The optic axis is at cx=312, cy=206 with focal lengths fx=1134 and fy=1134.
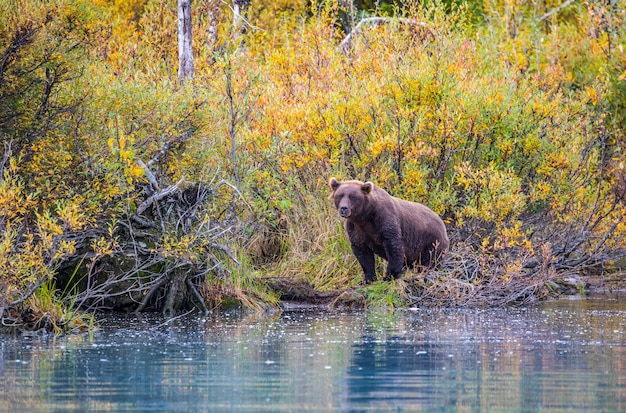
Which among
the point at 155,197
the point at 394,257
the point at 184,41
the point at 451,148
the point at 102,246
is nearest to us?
the point at 102,246

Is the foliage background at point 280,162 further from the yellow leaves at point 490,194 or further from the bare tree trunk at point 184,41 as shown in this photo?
the bare tree trunk at point 184,41

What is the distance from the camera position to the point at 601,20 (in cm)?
2109

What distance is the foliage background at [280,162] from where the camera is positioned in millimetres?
12523

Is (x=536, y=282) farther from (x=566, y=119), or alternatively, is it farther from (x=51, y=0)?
(x=51, y=0)

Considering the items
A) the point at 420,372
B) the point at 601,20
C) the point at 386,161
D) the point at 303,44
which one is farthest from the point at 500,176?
the point at 420,372

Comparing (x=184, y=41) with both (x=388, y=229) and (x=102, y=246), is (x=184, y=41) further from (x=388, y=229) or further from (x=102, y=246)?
(x=102, y=246)

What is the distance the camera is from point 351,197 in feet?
47.7

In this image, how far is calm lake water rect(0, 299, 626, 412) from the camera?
304 inches

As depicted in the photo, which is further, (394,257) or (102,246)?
(394,257)

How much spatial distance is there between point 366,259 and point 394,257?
1.37ft

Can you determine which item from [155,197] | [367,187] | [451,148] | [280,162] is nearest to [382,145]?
[367,187]

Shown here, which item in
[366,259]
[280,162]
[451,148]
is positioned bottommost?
[366,259]

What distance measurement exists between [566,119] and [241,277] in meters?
5.92

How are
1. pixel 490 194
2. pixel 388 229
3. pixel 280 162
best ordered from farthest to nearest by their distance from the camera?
1. pixel 280 162
2. pixel 490 194
3. pixel 388 229
